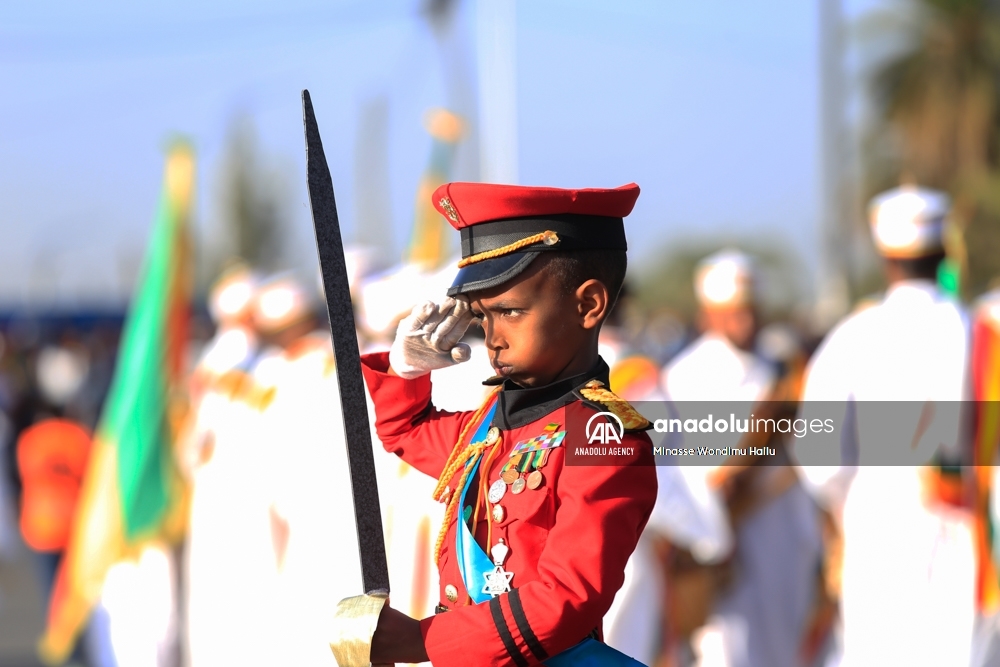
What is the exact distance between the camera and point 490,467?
2533 mm

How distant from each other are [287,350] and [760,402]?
7.62 feet

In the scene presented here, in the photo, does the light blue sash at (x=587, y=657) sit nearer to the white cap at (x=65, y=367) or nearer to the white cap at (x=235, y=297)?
the white cap at (x=235, y=297)

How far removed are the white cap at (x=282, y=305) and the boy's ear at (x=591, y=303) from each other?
5007mm

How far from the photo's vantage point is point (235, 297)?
371 inches

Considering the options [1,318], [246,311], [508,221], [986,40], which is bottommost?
[1,318]

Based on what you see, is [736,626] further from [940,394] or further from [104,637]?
[104,637]

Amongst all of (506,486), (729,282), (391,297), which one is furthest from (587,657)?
(729,282)

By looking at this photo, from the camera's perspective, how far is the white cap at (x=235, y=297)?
30.3ft

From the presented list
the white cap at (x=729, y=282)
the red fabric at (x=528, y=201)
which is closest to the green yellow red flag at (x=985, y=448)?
the white cap at (x=729, y=282)

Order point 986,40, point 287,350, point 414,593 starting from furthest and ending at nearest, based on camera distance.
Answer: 1. point 986,40
2. point 287,350
3. point 414,593

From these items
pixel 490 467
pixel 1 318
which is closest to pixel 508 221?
pixel 490 467

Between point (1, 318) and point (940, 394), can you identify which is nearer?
point (940, 394)

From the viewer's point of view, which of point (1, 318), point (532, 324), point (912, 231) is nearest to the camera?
point (532, 324)

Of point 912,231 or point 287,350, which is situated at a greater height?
point 912,231
